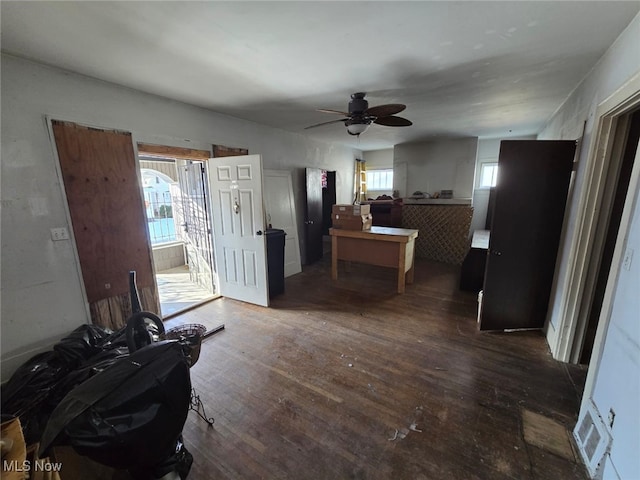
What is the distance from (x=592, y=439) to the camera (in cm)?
142

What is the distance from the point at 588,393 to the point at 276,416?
197 centimetres

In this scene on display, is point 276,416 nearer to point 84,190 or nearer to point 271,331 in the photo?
point 271,331

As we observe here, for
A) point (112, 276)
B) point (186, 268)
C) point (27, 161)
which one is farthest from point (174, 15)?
point (186, 268)

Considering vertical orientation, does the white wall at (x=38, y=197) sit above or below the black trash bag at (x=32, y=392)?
above

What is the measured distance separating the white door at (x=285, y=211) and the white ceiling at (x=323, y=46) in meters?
1.57

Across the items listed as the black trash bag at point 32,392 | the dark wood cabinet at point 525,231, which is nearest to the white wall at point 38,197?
the black trash bag at point 32,392

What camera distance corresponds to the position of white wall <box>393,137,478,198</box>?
18.8 feet

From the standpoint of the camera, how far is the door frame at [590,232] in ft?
5.31

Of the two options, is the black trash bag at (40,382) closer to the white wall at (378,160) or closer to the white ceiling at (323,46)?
the white ceiling at (323,46)

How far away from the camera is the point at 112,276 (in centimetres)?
259

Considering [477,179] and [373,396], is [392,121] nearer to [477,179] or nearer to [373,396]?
[373,396]

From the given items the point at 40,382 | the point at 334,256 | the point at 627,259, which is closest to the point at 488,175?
the point at 334,256

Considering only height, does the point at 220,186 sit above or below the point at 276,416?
above

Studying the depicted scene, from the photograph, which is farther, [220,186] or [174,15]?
[220,186]
